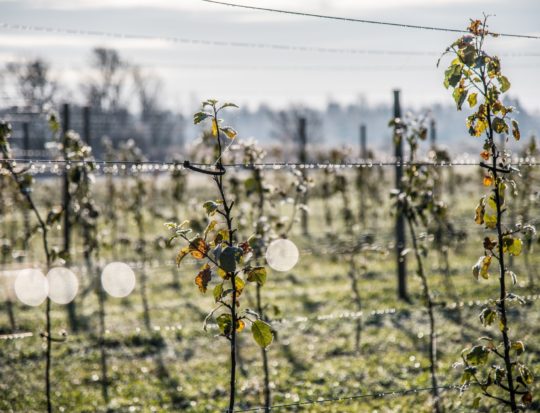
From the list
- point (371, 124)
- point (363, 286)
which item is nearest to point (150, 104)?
point (363, 286)

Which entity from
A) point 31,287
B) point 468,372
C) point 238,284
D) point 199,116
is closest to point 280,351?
point 468,372

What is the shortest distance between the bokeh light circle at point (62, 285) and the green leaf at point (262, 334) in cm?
859

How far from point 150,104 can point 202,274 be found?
67332 mm

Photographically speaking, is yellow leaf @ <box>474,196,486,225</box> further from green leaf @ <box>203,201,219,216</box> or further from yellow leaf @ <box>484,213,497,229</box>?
green leaf @ <box>203,201,219,216</box>

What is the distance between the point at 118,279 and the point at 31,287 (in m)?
1.77

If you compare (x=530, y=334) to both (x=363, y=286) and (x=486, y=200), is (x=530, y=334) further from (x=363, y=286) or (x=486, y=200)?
(x=486, y=200)

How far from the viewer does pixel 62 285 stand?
41.4 feet

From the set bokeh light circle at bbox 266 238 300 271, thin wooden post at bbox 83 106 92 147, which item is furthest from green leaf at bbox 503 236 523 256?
bokeh light circle at bbox 266 238 300 271

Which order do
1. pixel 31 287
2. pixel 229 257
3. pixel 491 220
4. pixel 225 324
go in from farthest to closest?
1. pixel 31 287
2. pixel 491 220
3. pixel 225 324
4. pixel 229 257

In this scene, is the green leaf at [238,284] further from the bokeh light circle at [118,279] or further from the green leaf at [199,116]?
the bokeh light circle at [118,279]

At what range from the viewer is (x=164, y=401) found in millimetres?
6453

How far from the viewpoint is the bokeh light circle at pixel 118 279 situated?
39.2ft

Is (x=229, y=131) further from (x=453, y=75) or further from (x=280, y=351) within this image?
(x=280, y=351)

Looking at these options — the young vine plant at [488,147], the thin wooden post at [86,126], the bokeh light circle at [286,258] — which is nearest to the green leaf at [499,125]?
the young vine plant at [488,147]
